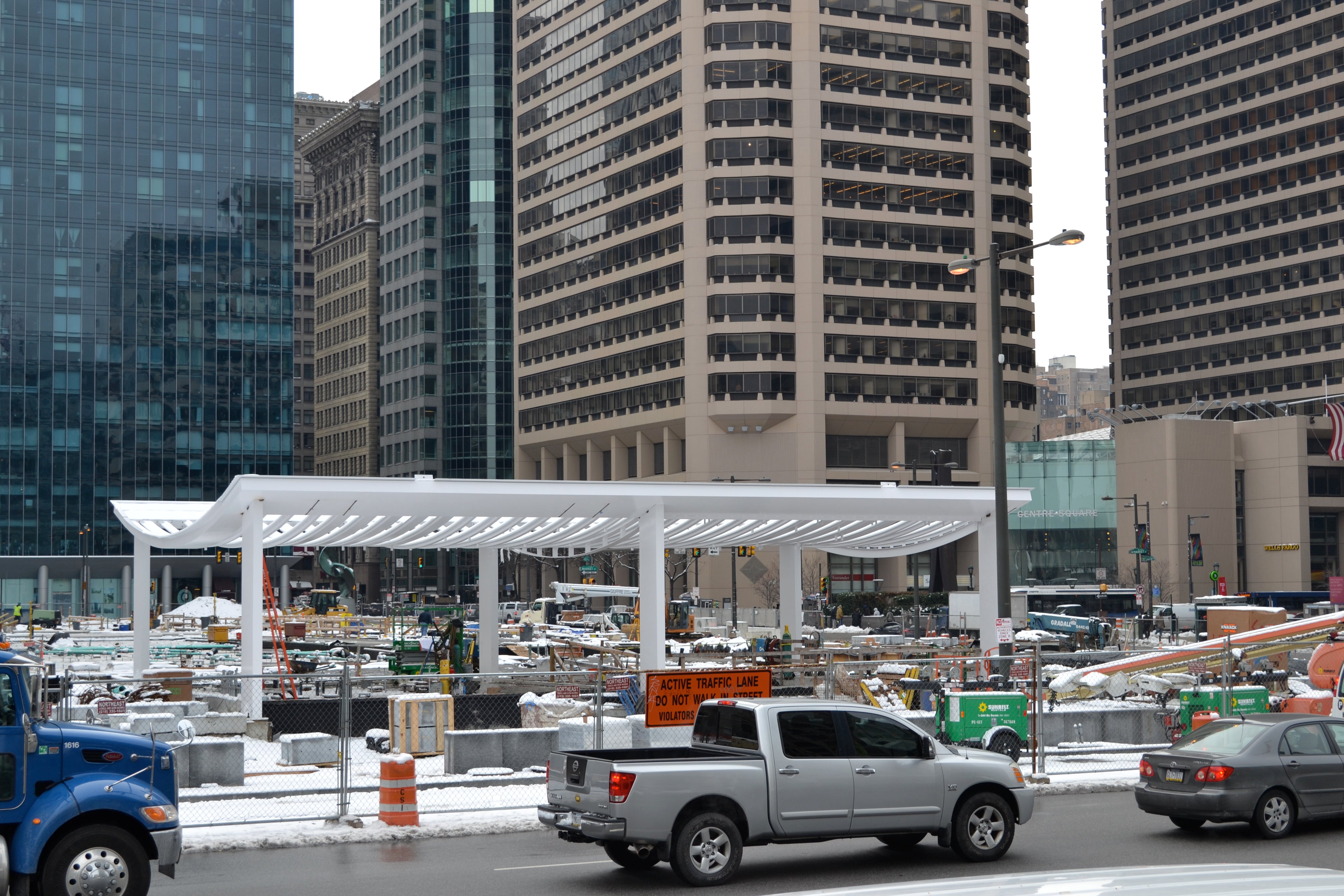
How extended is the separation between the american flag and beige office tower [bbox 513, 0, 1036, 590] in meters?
24.0

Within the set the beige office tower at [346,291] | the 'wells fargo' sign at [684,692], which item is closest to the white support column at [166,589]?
the beige office tower at [346,291]

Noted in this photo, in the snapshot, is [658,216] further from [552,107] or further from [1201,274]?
[1201,274]

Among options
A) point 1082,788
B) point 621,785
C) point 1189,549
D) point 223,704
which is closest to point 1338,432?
point 1189,549

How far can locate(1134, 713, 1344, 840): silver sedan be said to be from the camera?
622 inches

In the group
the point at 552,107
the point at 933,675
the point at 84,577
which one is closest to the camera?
the point at 933,675

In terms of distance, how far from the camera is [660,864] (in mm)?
15141

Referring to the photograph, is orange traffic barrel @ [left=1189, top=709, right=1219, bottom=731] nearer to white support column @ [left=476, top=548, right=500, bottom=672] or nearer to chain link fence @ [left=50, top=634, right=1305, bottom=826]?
chain link fence @ [left=50, top=634, right=1305, bottom=826]

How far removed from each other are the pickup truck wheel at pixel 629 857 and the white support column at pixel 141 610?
2567 centimetres

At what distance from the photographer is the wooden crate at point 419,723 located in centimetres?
2508

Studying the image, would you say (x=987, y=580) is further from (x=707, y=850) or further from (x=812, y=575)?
(x=812, y=575)

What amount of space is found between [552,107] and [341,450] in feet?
233

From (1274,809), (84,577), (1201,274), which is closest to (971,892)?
(1274,809)

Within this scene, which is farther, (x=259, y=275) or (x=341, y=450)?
(x=341, y=450)

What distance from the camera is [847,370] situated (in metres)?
102
